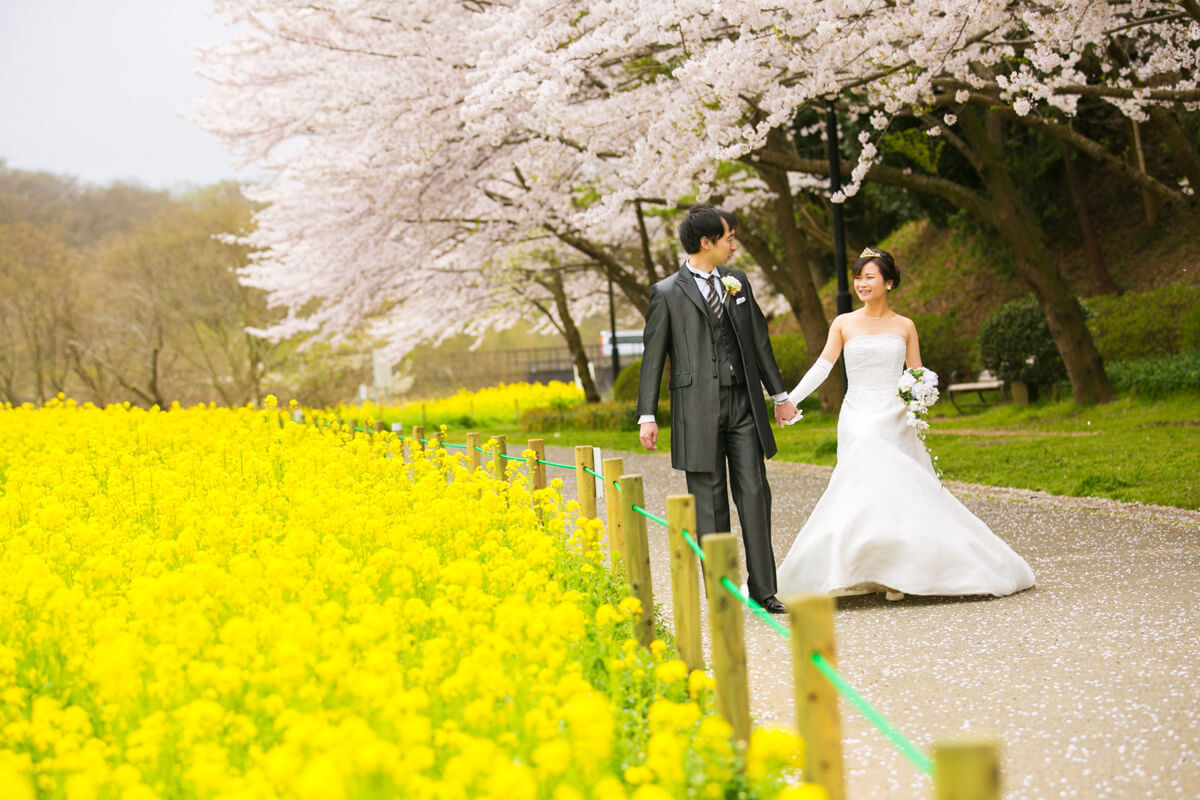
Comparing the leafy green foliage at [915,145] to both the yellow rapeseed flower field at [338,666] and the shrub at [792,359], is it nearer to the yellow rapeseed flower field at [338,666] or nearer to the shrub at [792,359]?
the shrub at [792,359]

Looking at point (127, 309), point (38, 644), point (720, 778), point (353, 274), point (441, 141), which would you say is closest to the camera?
point (720, 778)

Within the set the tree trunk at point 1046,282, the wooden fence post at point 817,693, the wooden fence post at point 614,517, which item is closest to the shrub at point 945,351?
the tree trunk at point 1046,282

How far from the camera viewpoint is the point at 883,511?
6.12 metres

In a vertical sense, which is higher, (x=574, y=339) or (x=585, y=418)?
(x=574, y=339)

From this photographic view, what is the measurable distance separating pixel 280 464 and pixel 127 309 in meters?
A: 28.5

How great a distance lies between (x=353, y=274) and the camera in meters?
21.0

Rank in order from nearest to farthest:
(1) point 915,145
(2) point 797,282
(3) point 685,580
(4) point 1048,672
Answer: (3) point 685,580 → (4) point 1048,672 → (2) point 797,282 → (1) point 915,145

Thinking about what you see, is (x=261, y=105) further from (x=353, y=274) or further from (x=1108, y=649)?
(x=1108, y=649)

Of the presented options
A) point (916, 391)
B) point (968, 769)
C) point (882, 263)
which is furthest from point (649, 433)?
point (968, 769)

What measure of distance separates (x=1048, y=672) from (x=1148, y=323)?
628 inches

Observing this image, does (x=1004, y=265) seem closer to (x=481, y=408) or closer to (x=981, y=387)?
(x=981, y=387)

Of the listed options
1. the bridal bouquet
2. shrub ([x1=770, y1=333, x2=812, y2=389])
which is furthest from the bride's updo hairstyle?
shrub ([x1=770, y1=333, x2=812, y2=389])

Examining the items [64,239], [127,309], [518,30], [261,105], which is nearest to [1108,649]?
[518,30]

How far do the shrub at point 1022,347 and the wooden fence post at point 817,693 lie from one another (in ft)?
54.7
